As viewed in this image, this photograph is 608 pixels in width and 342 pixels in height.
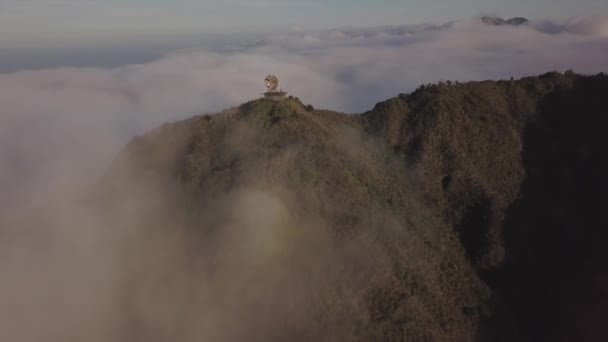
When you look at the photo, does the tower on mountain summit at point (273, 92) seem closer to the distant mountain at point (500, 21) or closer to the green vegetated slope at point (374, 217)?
the green vegetated slope at point (374, 217)

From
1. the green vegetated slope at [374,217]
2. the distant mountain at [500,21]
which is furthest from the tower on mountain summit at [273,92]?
the distant mountain at [500,21]

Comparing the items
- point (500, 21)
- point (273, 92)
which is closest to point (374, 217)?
point (273, 92)

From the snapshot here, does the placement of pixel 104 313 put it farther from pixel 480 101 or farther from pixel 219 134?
pixel 480 101

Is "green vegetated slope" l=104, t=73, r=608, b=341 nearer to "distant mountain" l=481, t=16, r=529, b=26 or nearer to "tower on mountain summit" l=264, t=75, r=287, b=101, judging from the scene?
"tower on mountain summit" l=264, t=75, r=287, b=101

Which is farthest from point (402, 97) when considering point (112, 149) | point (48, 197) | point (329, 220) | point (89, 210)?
point (112, 149)

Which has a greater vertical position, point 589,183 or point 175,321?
point 589,183

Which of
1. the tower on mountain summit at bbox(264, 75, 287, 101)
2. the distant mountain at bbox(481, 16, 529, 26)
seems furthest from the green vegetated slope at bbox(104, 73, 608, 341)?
the distant mountain at bbox(481, 16, 529, 26)

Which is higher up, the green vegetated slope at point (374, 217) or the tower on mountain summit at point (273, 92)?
the tower on mountain summit at point (273, 92)

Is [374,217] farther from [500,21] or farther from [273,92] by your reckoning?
[500,21]
